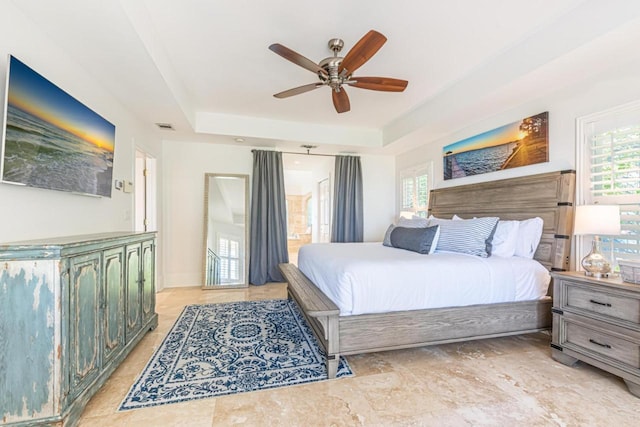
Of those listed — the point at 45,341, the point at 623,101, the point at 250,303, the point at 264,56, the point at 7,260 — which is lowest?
the point at 250,303

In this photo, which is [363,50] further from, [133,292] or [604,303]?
[133,292]

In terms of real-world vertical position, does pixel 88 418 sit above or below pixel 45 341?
below

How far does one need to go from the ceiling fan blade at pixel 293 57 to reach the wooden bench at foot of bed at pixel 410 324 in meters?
1.82

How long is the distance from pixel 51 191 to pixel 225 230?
9.17 ft

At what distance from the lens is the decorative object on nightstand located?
79.1 inches

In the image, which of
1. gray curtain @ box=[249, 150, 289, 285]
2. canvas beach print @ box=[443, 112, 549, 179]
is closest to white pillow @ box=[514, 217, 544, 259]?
canvas beach print @ box=[443, 112, 549, 179]

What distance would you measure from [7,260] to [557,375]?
3.40 meters

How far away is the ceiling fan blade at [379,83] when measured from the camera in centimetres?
247

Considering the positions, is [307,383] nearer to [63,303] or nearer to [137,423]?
[137,423]

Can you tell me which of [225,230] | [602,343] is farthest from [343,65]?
[225,230]

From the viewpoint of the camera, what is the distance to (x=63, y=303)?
4.81 feet

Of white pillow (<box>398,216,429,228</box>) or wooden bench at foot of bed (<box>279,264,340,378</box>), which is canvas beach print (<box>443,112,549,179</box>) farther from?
wooden bench at foot of bed (<box>279,264,340,378</box>)

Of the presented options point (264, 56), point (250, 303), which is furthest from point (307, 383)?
point (264, 56)

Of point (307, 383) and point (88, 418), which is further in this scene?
point (307, 383)
